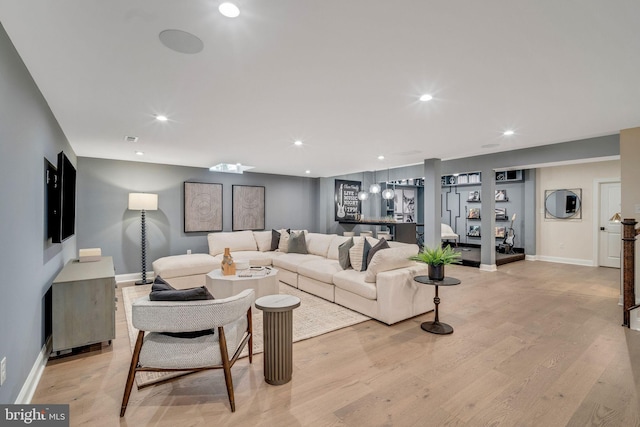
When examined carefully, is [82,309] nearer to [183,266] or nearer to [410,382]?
[183,266]

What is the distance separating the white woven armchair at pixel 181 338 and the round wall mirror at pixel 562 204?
8644 mm

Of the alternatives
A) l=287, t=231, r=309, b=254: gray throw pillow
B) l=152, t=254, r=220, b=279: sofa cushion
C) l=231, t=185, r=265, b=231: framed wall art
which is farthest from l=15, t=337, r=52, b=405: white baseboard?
l=231, t=185, r=265, b=231: framed wall art

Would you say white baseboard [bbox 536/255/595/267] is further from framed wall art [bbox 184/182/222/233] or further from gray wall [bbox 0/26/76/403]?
gray wall [bbox 0/26/76/403]

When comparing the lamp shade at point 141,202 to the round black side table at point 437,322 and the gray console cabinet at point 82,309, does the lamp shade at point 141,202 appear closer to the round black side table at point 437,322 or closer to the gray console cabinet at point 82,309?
the gray console cabinet at point 82,309

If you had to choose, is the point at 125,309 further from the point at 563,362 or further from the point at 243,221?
the point at 563,362

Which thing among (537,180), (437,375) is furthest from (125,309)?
(537,180)

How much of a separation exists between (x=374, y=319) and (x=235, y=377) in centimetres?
185

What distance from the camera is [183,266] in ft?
16.2

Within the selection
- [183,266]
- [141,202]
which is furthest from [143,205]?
[183,266]

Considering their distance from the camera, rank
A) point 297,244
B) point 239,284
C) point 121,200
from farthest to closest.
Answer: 1. point 297,244
2. point 121,200
3. point 239,284

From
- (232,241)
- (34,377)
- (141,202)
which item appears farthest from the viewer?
(232,241)

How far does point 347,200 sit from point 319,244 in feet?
11.7

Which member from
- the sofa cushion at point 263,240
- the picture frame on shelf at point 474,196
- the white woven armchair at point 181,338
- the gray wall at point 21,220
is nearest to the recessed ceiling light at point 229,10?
the gray wall at point 21,220

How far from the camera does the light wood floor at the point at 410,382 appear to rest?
6.33ft
